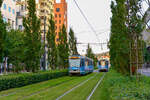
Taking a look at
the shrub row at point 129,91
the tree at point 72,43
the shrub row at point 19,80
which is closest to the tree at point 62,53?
the tree at point 72,43

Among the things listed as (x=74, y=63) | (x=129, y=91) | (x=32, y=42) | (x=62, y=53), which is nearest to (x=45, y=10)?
(x=62, y=53)

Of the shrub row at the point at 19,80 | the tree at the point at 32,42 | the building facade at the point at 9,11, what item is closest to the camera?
the shrub row at the point at 19,80

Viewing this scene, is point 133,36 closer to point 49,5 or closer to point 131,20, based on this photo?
point 131,20

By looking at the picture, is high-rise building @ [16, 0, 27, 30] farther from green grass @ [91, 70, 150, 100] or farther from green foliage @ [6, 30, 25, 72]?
green grass @ [91, 70, 150, 100]

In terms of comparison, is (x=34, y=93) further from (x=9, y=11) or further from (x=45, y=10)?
(x=45, y=10)

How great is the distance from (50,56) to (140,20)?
22.0 metres

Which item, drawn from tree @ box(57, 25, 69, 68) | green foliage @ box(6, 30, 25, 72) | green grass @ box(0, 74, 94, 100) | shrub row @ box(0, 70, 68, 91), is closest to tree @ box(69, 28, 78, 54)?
tree @ box(57, 25, 69, 68)

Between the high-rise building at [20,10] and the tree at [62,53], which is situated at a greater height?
the high-rise building at [20,10]

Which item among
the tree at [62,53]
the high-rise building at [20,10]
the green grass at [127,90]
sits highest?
the high-rise building at [20,10]

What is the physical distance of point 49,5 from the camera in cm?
6869

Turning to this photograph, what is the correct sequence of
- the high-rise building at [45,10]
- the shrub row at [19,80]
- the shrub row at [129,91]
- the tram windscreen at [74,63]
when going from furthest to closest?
the high-rise building at [45,10] → the tram windscreen at [74,63] → the shrub row at [19,80] → the shrub row at [129,91]

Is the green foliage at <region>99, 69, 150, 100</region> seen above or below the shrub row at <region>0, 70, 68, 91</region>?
above

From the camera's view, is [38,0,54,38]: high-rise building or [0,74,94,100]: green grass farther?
[38,0,54,38]: high-rise building

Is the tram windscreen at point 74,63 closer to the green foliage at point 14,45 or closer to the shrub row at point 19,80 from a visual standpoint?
the green foliage at point 14,45
